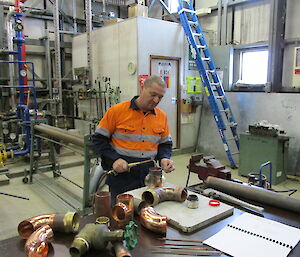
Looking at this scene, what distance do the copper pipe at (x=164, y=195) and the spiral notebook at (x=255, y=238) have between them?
0.25 meters

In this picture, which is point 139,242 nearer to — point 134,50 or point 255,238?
point 255,238

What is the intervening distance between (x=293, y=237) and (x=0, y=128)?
4.62 meters

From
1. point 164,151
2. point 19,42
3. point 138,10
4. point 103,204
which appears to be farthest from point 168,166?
point 19,42

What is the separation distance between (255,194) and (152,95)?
2.70 ft

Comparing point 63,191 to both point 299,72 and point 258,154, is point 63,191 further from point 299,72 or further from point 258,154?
point 299,72

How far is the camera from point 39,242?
100 centimetres

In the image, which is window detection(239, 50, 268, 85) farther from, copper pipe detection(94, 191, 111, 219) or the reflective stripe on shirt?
copper pipe detection(94, 191, 111, 219)

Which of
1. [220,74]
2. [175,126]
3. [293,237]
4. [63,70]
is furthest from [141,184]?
[63,70]

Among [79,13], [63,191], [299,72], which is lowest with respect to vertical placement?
[63,191]

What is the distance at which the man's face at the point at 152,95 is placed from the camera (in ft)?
5.95

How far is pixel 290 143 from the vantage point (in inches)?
165

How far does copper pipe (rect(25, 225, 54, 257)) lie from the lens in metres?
0.97

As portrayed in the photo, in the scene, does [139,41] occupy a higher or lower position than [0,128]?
higher

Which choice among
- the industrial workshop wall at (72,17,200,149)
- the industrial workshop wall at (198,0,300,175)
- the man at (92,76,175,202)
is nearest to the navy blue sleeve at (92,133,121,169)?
the man at (92,76,175,202)
